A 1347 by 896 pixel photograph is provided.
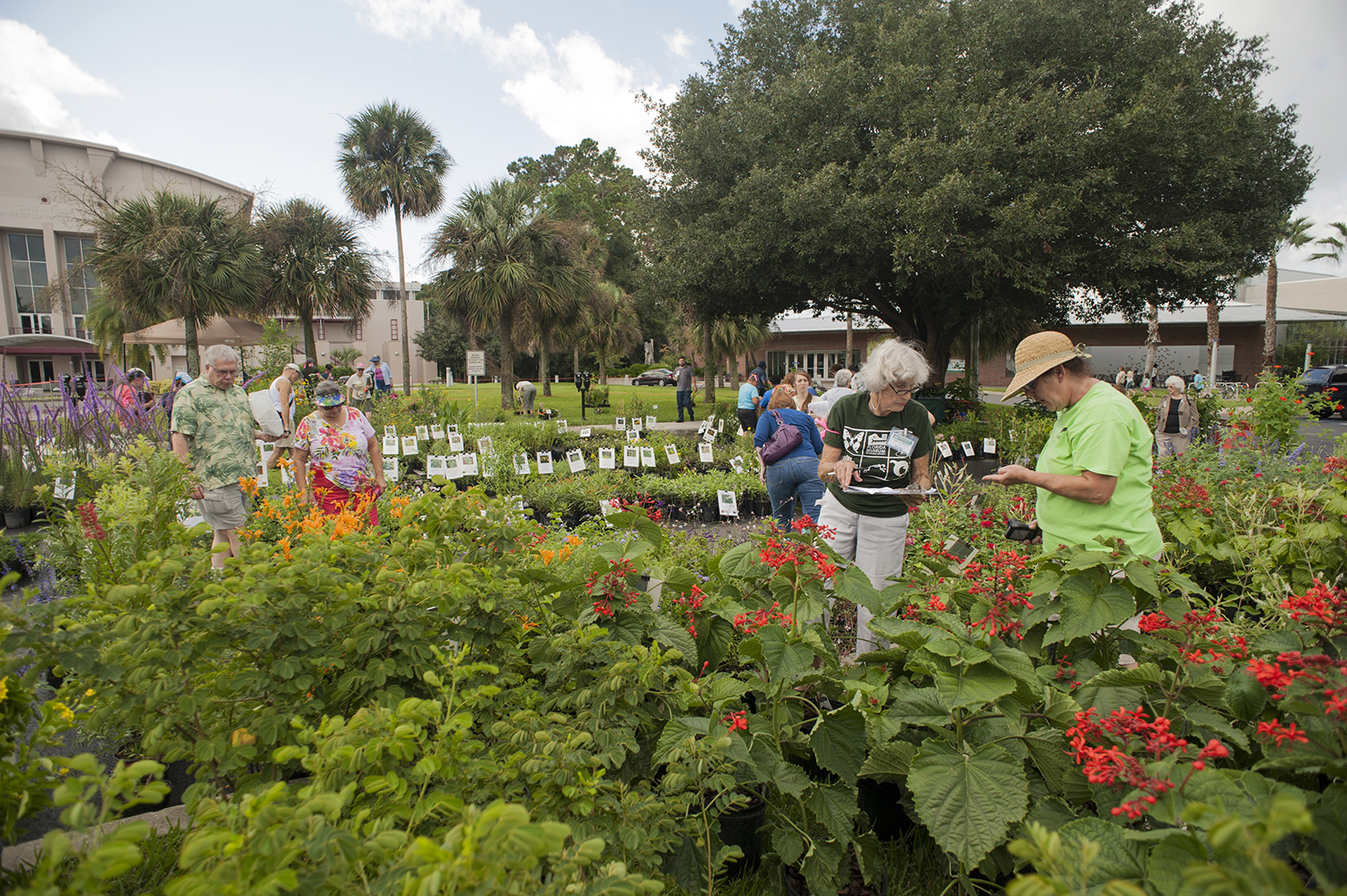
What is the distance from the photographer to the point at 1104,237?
1244cm

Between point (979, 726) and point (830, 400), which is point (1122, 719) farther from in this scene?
point (830, 400)

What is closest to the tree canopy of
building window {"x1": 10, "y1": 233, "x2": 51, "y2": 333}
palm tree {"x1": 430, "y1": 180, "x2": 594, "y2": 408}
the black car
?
palm tree {"x1": 430, "y1": 180, "x2": 594, "y2": 408}


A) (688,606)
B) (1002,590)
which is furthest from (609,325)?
(1002,590)

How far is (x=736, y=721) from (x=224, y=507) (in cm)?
428

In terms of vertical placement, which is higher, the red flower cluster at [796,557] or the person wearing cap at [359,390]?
the person wearing cap at [359,390]

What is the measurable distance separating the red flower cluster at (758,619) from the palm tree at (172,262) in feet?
63.9

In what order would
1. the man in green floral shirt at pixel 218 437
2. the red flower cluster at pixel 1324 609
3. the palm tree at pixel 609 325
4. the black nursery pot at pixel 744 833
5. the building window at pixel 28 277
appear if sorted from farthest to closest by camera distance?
the building window at pixel 28 277
the palm tree at pixel 609 325
the man in green floral shirt at pixel 218 437
the black nursery pot at pixel 744 833
the red flower cluster at pixel 1324 609

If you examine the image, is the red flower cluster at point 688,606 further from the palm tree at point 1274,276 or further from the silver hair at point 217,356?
the palm tree at point 1274,276

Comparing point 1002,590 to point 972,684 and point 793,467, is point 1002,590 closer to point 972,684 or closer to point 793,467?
point 972,684

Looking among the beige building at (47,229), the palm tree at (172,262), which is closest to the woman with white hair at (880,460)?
the palm tree at (172,262)

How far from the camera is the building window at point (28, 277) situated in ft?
116

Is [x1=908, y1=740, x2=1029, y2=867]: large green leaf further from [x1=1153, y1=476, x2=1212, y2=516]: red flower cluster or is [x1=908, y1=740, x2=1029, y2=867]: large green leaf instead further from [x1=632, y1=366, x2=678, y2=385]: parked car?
[x1=632, y1=366, x2=678, y2=385]: parked car

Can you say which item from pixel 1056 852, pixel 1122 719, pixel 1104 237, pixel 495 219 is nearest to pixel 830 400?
pixel 1122 719

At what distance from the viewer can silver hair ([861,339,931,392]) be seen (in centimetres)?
320
